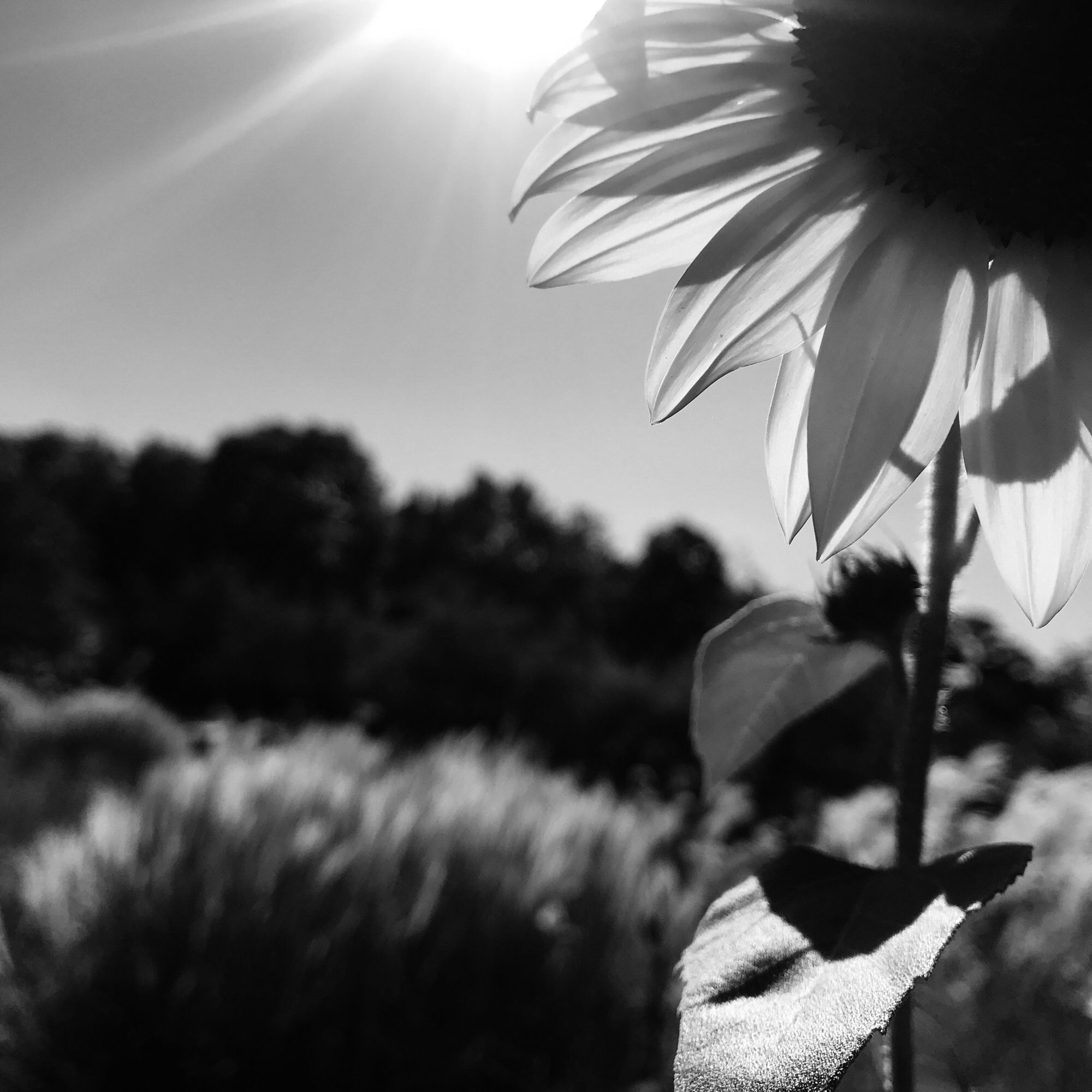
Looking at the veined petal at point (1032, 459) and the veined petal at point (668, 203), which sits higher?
the veined petal at point (668, 203)

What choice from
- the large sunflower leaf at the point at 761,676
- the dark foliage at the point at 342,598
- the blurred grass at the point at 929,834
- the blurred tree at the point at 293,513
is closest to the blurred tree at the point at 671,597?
the dark foliage at the point at 342,598

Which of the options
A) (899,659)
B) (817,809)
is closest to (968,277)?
(899,659)

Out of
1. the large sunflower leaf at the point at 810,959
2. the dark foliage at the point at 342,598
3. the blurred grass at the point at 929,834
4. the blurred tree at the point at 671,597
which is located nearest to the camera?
the large sunflower leaf at the point at 810,959

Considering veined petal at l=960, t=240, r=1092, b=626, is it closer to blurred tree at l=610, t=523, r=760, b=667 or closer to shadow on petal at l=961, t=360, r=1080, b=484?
shadow on petal at l=961, t=360, r=1080, b=484

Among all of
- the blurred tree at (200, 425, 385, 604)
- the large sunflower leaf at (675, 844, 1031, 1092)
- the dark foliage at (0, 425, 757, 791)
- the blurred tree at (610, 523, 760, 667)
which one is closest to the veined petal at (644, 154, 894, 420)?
the large sunflower leaf at (675, 844, 1031, 1092)

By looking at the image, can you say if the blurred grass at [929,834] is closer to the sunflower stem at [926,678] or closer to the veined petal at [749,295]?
the sunflower stem at [926,678]
